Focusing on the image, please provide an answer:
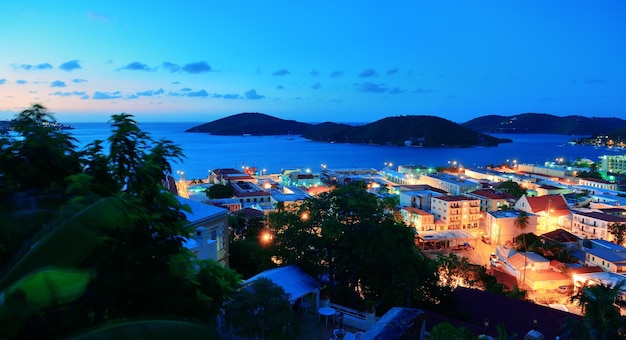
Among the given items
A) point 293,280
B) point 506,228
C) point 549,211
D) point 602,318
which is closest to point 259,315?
point 293,280

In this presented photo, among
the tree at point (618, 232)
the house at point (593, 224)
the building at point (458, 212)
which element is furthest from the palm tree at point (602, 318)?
the building at point (458, 212)

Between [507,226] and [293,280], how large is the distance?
25696 mm

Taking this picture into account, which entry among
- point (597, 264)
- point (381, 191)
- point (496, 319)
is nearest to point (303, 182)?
point (381, 191)

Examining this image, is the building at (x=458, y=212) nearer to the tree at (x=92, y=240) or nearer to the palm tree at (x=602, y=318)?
the palm tree at (x=602, y=318)

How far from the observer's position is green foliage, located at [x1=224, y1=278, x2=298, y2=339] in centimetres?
659

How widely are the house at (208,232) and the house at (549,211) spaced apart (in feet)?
103

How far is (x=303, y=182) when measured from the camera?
53406 mm

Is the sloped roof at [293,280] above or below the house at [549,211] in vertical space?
above

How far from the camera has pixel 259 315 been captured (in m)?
6.63

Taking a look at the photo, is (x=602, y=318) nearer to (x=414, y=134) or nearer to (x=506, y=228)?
(x=506, y=228)

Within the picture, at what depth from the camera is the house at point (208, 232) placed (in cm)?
Answer: 988

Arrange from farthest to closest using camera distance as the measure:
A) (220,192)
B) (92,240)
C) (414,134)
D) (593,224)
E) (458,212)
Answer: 1. (414,134)
2. (220,192)
3. (458,212)
4. (593,224)
5. (92,240)

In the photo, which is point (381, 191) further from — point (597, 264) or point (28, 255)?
point (28, 255)

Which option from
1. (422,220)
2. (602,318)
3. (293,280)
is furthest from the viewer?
(422,220)
